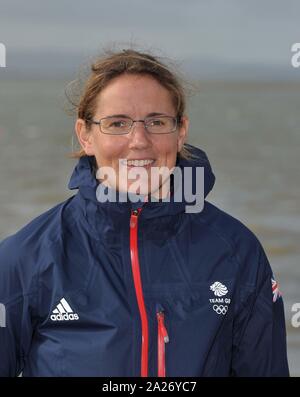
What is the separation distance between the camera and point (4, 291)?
3215 millimetres

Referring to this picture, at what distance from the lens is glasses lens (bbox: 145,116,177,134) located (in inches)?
130

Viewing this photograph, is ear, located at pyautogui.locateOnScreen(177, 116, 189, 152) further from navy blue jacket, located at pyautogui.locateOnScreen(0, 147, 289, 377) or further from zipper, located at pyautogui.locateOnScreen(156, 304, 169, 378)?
zipper, located at pyautogui.locateOnScreen(156, 304, 169, 378)

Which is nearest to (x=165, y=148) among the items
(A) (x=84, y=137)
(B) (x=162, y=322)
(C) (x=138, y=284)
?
(A) (x=84, y=137)

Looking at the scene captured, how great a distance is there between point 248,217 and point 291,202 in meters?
1.42

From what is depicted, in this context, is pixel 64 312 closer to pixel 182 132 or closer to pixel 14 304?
pixel 14 304

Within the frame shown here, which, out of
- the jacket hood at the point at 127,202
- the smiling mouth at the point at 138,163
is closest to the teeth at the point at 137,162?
the smiling mouth at the point at 138,163

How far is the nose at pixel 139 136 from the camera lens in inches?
129

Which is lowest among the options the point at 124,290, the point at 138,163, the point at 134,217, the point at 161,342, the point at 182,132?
the point at 161,342

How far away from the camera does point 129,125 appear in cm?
330

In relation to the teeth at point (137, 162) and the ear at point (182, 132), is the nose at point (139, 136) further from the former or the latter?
the ear at point (182, 132)

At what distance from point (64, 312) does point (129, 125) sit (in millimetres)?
565

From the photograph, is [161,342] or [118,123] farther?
[118,123]

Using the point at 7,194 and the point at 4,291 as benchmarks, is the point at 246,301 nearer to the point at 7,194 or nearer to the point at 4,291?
the point at 4,291

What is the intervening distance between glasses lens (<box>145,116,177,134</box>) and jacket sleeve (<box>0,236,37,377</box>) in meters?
0.51
